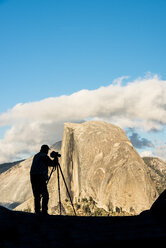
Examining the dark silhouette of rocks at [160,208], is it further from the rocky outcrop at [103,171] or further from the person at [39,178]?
the rocky outcrop at [103,171]

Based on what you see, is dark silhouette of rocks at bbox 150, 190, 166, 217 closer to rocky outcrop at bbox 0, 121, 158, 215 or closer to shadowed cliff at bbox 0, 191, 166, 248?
shadowed cliff at bbox 0, 191, 166, 248

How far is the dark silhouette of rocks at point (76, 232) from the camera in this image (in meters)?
4.83

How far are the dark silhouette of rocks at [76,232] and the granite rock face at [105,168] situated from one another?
6995cm

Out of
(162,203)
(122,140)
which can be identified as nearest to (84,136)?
(122,140)

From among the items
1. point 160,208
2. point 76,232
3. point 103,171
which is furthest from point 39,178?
point 103,171

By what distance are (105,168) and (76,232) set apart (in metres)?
78.8

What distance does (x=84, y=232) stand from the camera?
5.24m

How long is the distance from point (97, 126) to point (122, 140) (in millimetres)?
9406

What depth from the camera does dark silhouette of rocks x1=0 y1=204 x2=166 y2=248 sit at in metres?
4.83

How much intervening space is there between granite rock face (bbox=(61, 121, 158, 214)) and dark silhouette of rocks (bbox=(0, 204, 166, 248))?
70.0 m

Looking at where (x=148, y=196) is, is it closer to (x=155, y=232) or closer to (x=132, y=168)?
(x=132, y=168)

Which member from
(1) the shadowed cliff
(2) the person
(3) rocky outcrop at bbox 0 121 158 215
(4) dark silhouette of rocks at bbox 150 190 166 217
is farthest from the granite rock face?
(1) the shadowed cliff

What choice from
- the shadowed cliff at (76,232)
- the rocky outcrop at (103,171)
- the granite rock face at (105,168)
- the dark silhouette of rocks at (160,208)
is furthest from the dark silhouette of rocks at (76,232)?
the granite rock face at (105,168)

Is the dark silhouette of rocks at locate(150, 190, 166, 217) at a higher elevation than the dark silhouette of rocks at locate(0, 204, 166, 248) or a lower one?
higher
